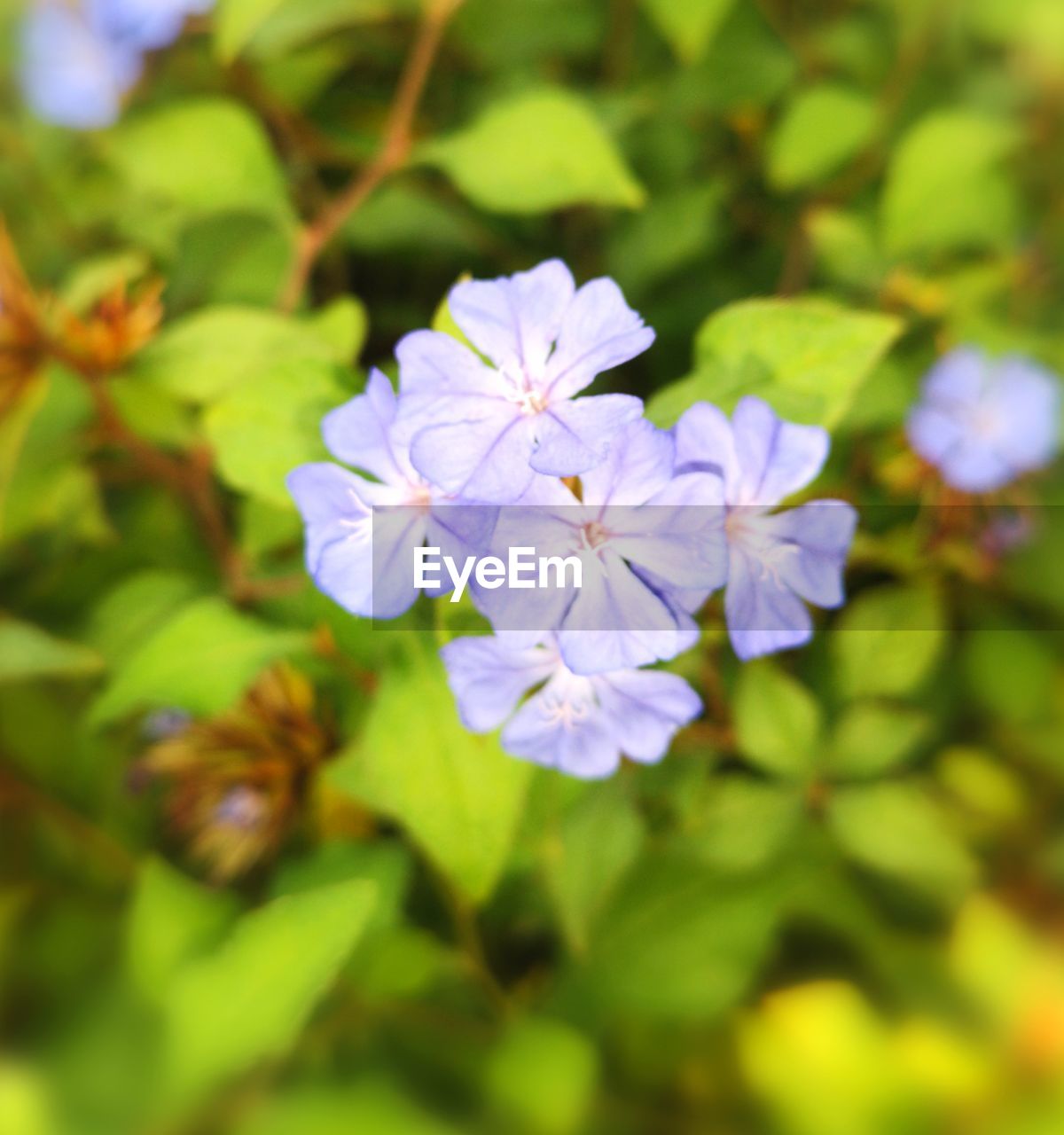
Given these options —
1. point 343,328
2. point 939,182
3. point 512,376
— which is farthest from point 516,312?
point 939,182

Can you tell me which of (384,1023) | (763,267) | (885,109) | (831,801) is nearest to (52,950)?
(384,1023)

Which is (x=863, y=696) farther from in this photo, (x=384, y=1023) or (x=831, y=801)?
(x=384, y=1023)

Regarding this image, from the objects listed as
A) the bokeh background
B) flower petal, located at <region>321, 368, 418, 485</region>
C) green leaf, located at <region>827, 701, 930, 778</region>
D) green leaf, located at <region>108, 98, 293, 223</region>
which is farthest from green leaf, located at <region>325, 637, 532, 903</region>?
green leaf, located at <region>108, 98, 293, 223</region>

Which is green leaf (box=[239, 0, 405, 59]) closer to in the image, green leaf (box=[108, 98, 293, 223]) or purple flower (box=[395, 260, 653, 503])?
green leaf (box=[108, 98, 293, 223])

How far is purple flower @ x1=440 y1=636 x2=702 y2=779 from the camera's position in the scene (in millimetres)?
517

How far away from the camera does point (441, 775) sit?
1.85 ft

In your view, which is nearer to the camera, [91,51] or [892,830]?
[892,830]

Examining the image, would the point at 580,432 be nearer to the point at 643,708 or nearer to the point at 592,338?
the point at 592,338

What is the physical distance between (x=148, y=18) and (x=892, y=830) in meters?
0.99

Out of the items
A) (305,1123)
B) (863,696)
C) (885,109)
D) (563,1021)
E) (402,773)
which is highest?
(885,109)

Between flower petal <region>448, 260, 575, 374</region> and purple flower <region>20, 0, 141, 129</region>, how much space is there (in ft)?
2.19

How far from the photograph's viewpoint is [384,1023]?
0.88 m

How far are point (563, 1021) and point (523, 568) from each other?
580mm

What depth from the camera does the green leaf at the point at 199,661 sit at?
60 centimetres
